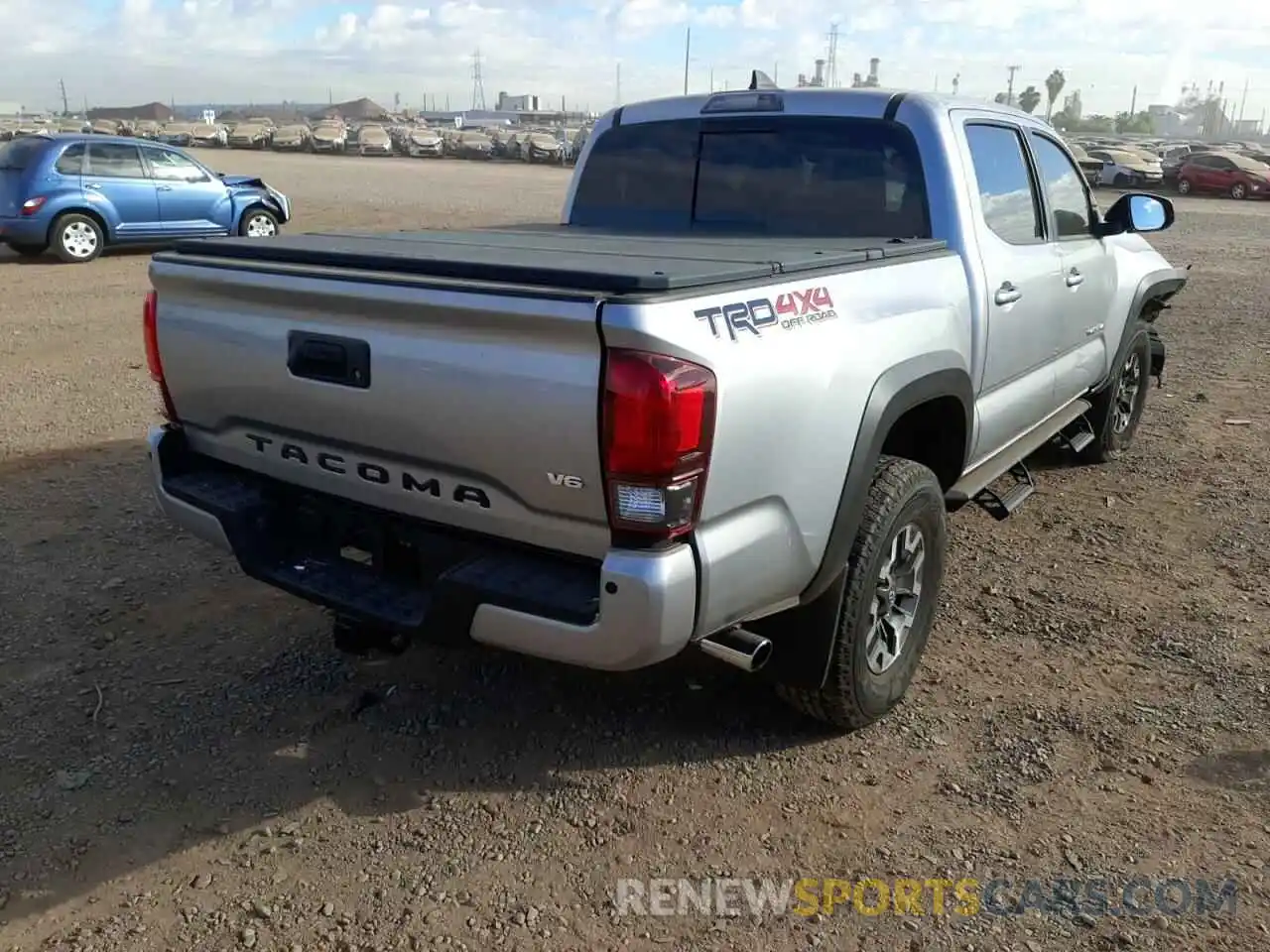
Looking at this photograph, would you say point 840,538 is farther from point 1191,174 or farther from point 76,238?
point 1191,174

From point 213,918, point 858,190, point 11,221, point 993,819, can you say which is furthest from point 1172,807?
point 11,221

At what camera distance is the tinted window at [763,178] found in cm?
406

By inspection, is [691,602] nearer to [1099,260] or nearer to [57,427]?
[1099,260]

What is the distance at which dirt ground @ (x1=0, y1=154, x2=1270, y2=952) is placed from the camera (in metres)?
2.72

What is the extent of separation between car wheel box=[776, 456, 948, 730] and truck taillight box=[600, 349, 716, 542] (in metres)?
0.83

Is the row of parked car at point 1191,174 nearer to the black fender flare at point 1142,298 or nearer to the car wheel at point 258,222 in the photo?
the car wheel at point 258,222

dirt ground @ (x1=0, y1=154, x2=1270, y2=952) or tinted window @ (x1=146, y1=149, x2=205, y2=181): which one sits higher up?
tinted window @ (x1=146, y1=149, x2=205, y2=181)

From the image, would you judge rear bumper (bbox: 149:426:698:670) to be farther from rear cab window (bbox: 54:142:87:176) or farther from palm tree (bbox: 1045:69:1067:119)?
palm tree (bbox: 1045:69:1067:119)

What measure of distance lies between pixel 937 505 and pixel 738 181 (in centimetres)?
170

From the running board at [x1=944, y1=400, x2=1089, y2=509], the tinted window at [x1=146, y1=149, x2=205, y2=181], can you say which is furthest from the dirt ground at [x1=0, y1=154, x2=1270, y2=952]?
the tinted window at [x1=146, y1=149, x2=205, y2=181]

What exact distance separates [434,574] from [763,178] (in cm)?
231

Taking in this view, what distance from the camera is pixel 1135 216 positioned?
5.22 m

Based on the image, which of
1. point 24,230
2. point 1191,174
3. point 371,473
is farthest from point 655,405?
point 1191,174

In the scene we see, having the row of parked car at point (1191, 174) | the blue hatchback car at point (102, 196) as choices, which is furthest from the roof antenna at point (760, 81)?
the row of parked car at point (1191, 174)
